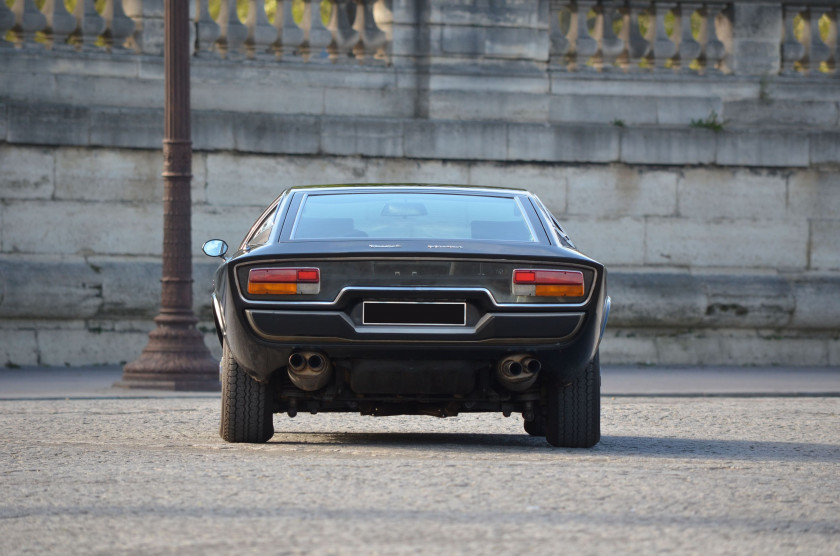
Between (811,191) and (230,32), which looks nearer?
A: (230,32)

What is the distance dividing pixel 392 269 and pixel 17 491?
6.92 feet

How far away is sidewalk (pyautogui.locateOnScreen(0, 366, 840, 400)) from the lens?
1303cm

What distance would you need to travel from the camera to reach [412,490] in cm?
675

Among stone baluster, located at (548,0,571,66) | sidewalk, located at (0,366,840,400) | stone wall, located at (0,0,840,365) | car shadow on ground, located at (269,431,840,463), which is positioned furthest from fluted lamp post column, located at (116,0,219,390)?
stone baluster, located at (548,0,571,66)

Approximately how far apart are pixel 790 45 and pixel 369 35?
4.29m

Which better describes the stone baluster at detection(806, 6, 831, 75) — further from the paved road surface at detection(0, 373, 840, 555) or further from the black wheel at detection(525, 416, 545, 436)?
the black wheel at detection(525, 416, 545, 436)

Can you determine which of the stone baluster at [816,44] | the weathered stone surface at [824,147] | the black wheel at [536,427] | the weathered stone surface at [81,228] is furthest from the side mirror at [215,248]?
the stone baluster at [816,44]

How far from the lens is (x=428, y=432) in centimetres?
999

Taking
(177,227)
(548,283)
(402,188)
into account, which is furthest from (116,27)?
(548,283)

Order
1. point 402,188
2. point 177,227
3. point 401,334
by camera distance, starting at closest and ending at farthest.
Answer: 1. point 401,334
2. point 402,188
3. point 177,227

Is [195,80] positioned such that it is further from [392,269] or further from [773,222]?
[392,269]

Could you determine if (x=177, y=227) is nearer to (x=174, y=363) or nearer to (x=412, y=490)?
(x=174, y=363)

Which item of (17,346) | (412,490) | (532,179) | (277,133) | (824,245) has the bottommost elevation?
(17,346)

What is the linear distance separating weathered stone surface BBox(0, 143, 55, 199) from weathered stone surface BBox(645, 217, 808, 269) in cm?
576
